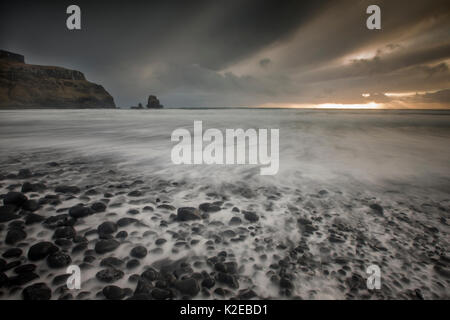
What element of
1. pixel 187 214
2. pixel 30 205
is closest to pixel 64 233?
pixel 30 205

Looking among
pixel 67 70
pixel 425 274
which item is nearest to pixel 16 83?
pixel 67 70

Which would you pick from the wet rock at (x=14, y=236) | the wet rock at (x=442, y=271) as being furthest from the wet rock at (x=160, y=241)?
the wet rock at (x=442, y=271)

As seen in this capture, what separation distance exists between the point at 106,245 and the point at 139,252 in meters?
0.40

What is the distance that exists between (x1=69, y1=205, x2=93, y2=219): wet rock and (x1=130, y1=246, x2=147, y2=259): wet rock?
1.14 m

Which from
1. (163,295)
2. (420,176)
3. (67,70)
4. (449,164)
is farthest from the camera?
(67,70)

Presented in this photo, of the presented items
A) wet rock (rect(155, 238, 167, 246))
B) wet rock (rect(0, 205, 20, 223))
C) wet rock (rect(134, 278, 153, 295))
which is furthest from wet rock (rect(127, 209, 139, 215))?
wet rock (rect(0, 205, 20, 223))

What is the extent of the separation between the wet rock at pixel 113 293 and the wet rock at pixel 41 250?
89cm

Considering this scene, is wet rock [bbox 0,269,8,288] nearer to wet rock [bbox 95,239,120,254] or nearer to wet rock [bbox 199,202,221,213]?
wet rock [bbox 95,239,120,254]

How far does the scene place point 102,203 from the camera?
307cm

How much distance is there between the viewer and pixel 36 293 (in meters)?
1.63

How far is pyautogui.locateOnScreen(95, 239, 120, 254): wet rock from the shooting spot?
2.15 m
